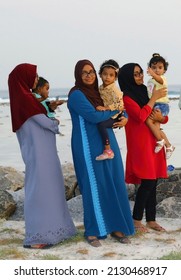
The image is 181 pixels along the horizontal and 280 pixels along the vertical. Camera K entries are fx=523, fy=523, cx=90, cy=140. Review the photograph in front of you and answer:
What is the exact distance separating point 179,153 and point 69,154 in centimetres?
227

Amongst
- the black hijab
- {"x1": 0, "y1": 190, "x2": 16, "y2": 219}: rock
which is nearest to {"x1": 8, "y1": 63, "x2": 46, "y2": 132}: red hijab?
the black hijab

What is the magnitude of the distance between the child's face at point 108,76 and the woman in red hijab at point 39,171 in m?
0.59

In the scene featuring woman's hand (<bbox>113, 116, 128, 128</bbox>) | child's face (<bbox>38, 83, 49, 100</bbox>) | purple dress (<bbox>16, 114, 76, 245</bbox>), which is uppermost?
child's face (<bbox>38, 83, 49, 100</bbox>)

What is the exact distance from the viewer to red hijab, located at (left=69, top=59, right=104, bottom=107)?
14.8ft

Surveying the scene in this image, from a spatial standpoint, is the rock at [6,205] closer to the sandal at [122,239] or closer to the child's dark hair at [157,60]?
the sandal at [122,239]

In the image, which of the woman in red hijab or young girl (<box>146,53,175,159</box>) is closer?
the woman in red hijab

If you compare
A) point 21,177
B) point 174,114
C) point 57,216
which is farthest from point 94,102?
point 174,114

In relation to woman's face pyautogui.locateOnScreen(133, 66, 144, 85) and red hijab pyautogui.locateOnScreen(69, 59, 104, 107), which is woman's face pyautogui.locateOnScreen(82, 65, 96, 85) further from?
woman's face pyautogui.locateOnScreen(133, 66, 144, 85)

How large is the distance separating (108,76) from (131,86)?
419 mm

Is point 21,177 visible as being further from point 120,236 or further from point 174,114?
point 174,114

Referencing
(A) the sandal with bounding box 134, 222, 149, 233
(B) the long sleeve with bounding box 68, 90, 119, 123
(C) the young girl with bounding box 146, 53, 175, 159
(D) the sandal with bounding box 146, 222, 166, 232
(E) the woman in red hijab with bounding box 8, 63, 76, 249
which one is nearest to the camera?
(B) the long sleeve with bounding box 68, 90, 119, 123

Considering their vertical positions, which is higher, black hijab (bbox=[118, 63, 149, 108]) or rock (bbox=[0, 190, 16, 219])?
black hijab (bbox=[118, 63, 149, 108])

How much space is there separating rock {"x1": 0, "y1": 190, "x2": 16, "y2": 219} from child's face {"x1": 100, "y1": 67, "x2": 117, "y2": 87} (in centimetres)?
231

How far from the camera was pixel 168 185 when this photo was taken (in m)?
6.96
